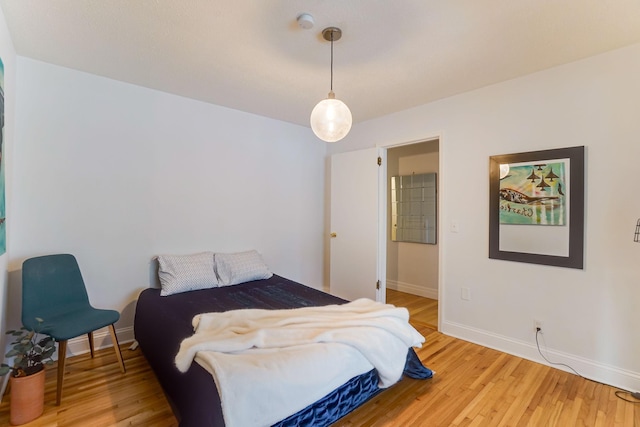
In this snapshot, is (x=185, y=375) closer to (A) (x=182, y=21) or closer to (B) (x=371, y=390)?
(B) (x=371, y=390)

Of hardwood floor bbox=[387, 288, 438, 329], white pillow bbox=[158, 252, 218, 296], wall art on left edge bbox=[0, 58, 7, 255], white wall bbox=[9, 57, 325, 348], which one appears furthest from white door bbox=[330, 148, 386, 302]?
wall art on left edge bbox=[0, 58, 7, 255]

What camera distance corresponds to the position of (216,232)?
320 cm

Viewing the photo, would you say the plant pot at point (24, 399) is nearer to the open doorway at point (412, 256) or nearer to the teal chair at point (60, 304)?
the teal chair at point (60, 304)

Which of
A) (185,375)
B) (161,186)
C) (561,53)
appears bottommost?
(185,375)

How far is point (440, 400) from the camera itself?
6.23 feet

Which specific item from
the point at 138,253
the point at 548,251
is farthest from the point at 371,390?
the point at 138,253

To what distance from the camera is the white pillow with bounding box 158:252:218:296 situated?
2549 millimetres

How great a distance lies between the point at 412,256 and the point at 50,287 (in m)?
4.15

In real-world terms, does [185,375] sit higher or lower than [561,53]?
lower

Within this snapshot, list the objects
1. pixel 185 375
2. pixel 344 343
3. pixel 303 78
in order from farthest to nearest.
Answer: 1. pixel 303 78
2. pixel 344 343
3. pixel 185 375

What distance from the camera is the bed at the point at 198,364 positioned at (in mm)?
1312

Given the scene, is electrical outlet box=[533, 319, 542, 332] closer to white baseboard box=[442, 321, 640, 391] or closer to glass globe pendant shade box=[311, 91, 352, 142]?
white baseboard box=[442, 321, 640, 391]

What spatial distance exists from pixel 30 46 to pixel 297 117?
2355mm

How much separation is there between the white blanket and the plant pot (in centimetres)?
96
